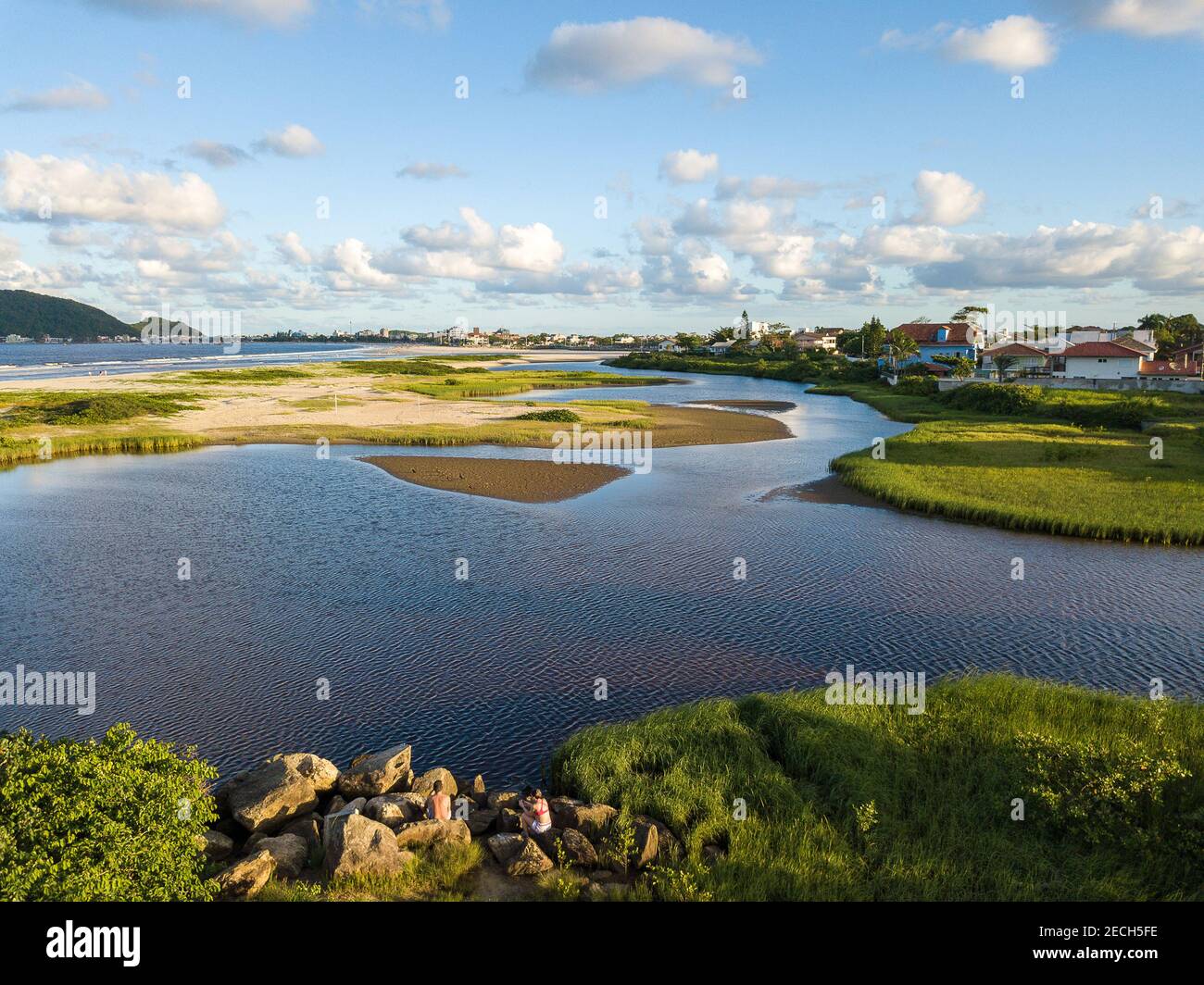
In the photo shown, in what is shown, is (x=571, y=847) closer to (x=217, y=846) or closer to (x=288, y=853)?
(x=288, y=853)

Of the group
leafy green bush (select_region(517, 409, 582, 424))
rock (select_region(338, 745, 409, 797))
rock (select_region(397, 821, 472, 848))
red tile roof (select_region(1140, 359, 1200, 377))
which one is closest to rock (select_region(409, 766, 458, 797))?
rock (select_region(338, 745, 409, 797))

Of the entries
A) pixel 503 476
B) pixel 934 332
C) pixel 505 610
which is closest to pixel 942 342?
pixel 934 332

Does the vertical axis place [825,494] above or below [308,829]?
above

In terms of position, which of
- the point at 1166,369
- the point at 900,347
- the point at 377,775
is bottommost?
the point at 377,775

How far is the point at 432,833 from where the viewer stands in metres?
14.4

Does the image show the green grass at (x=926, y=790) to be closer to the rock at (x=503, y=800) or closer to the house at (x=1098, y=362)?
the rock at (x=503, y=800)

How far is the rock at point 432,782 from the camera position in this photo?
1608 centimetres

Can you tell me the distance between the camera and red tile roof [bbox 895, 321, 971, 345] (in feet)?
522

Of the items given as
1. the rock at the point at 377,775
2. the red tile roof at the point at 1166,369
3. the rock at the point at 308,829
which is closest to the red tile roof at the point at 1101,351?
the red tile roof at the point at 1166,369

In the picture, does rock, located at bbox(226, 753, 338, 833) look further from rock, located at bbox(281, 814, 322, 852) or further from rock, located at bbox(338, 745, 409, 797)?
rock, located at bbox(338, 745, 409, 797)

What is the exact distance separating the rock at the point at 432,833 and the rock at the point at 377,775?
181 centimetres

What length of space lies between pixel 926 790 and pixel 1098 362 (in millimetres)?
115045
